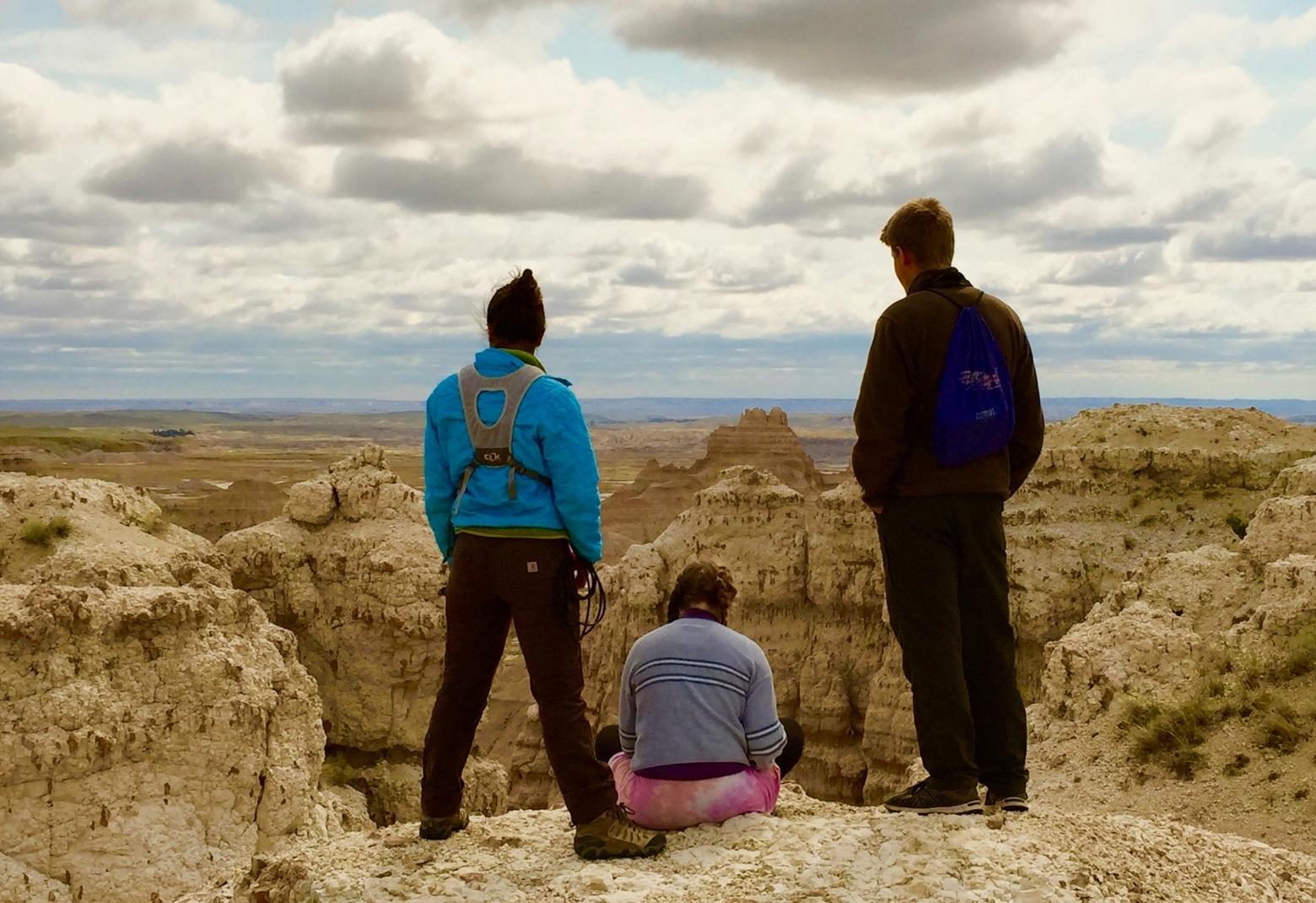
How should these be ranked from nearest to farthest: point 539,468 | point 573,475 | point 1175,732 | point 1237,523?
point 573,475
point 539,468
point 1175,732
point 1237,523

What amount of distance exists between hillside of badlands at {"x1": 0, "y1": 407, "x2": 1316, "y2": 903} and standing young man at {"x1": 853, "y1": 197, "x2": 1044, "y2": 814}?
0.38 metres

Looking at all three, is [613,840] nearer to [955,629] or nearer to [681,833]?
[681,833]

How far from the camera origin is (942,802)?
6.15m

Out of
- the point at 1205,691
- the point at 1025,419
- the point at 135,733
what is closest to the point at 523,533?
the point at 1025,419

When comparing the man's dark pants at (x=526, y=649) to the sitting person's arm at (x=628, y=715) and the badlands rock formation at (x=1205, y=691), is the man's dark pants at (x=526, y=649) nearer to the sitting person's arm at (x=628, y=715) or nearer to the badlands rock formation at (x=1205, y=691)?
the sitting person's arm at (x=628, y=715)

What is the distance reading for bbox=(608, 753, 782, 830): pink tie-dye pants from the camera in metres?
6.33

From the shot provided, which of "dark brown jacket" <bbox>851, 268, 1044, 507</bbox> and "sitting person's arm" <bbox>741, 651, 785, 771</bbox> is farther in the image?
"sitting person's arm" <bbox>741, 651, 785, 771</bbox>

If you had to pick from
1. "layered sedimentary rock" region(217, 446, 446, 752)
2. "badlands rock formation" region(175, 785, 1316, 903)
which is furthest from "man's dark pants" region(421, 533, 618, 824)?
"layered sedimentary rock" region(217, 446, 446, 752)

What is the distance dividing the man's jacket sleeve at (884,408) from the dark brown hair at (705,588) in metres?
0.93

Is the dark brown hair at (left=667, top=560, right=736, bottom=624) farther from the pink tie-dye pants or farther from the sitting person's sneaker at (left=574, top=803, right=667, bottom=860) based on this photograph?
the sitting person's sneaker at (left=574, top=803, right=667, bottom=860)

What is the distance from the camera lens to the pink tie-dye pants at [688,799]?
20.8 ft

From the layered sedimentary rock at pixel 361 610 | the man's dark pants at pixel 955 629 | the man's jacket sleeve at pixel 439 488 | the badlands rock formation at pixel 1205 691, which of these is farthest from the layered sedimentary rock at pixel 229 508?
the man's dark pants at pixel 955 629

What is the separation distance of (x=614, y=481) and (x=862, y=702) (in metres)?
75.2

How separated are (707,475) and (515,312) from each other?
5317cm
